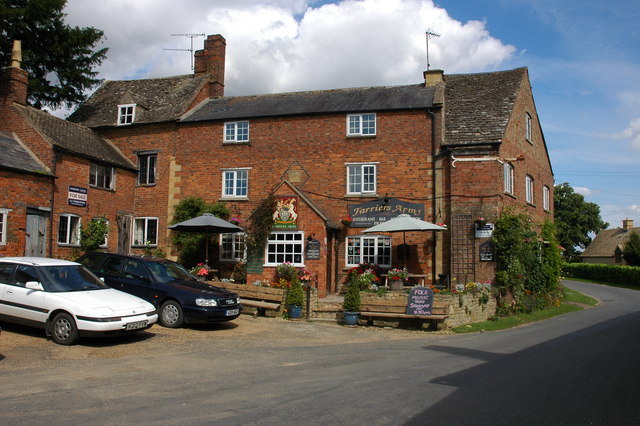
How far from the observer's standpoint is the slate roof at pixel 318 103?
22.6 metres

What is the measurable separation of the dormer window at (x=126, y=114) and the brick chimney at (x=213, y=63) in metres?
4.07

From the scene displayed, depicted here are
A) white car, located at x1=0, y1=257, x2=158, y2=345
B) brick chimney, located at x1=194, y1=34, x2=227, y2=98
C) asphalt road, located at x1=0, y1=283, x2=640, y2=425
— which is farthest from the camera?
brick chimney, located at x1=194, y1=34, x2=227, y2=98

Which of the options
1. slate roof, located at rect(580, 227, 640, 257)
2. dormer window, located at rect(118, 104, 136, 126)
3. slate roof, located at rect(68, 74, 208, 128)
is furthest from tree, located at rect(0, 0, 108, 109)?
slate roof, located at rect(580, 227, 640, 257)

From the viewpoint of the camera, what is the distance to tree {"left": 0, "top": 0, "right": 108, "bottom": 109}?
2711 cm

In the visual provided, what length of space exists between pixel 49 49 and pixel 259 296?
831 inches

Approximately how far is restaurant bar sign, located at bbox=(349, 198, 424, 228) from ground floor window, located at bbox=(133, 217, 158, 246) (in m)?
9.37

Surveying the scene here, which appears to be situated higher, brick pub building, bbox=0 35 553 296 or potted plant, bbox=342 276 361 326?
brick pub building, bbox=0 35 553 296

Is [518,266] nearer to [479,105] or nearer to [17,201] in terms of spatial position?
[479,105]

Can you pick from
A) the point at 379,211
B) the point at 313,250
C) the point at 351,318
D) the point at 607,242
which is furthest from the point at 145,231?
the point at 607,242

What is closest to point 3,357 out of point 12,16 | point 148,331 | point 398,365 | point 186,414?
point 148,331

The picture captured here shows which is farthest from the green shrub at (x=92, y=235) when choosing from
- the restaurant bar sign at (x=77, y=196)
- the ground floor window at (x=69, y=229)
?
the restaurant bar sign at (x=77, y=196)

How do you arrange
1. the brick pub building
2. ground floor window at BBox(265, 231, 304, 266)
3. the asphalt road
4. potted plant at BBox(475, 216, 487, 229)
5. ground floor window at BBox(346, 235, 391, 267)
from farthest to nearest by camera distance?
ground floor window at BBox(346, 235, 391, 267)
ground floor window at BBox(265, 231, 304, 266)
the brick pub building
potted plant at BBox(475, 216, 487, 229)
the asphalt road

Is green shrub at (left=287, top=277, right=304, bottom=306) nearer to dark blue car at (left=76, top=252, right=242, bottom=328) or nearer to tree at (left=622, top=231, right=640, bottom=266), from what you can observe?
dark blue car at (left=76, top=252, right=242, bottom=328)

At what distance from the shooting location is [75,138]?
22.9 metres
